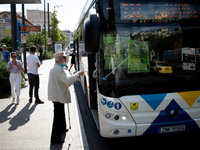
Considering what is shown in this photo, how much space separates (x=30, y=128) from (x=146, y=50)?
141 inches

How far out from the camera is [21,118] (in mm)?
6953

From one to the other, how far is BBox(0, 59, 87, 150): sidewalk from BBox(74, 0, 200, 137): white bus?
1273 mm

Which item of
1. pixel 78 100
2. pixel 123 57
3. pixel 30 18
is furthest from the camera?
pixel 30 18

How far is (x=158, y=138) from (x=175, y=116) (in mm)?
1377

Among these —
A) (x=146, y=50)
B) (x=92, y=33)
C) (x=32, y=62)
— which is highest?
(x=92, y=33)

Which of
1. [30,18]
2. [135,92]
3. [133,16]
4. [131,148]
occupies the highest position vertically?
[30,18]

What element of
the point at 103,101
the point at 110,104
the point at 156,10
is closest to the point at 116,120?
the point at 110,104

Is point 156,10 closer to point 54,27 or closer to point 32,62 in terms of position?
point 32,62

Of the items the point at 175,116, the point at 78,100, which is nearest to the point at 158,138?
A: the point at 175,116

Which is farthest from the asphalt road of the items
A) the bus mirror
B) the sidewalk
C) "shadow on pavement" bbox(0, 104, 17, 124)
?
"shadow on pavement" bbox(0, 104, 17, 124)

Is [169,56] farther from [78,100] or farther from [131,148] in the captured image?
[78,100]

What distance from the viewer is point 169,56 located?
4445 mm

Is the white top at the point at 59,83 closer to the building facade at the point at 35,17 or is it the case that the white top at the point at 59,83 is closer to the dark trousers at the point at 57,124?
the dark trousers at the point at 57,124

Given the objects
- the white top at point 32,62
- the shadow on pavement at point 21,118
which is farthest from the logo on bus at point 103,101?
the white top at point 32,62
